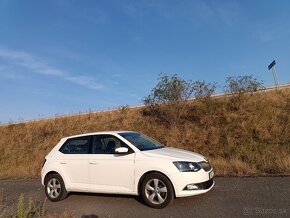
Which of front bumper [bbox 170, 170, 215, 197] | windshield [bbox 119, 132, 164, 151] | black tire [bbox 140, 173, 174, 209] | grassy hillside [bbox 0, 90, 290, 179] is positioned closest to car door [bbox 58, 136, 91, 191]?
windshield [bbox 119, 132, 164, 151]

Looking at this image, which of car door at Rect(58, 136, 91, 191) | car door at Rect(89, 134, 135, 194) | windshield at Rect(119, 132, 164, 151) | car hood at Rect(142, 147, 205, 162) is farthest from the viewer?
car door at Rect(58, 136, 91, 191)

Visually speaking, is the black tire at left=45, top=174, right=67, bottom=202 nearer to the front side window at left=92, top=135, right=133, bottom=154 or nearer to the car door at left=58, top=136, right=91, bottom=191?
the car door at left=58, top=136, right=91, bottom=191

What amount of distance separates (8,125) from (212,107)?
1780 centimetres

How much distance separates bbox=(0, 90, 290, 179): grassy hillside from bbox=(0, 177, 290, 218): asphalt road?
203 centimetres

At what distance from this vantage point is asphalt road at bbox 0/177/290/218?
24.2 feet

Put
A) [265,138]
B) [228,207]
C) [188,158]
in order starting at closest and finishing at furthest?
[228,207], [188,158], [265,138]

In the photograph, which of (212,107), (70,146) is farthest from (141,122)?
(70,146)

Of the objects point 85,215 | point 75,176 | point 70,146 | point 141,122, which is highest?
point 141,122

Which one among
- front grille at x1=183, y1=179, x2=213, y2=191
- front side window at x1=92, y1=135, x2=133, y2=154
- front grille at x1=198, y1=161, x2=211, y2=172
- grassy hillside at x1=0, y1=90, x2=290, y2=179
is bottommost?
front grille at x1=183, y1=179, x2=213, y2=191

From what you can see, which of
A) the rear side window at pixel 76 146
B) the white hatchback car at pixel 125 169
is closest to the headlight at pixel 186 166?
the white hatchback car at pixel 125 169

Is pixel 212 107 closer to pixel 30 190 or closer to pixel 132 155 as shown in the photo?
pixel 30 190

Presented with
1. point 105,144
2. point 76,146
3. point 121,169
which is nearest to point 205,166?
point 121,169

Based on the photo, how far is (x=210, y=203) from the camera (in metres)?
8.08

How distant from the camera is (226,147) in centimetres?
1745
